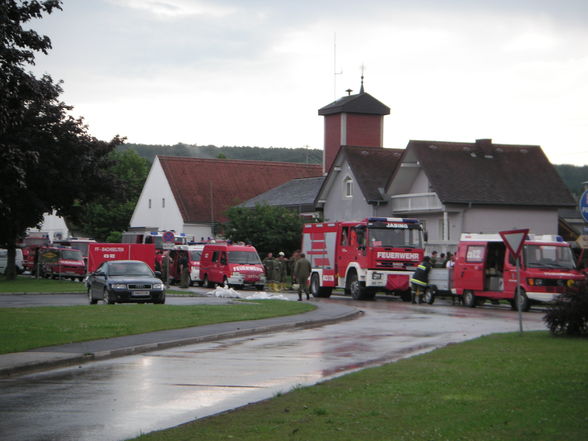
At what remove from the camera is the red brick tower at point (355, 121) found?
229ft

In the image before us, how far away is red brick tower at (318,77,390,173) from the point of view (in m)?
69.8

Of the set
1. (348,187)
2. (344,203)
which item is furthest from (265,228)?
(348,187)

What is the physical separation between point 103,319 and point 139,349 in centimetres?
576

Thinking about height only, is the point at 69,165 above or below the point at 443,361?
above

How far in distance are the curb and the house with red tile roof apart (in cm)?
5239

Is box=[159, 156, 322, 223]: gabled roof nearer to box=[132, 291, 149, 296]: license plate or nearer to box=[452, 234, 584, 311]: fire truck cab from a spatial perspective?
box=[452, 234, 584, 311]: fire truck cab

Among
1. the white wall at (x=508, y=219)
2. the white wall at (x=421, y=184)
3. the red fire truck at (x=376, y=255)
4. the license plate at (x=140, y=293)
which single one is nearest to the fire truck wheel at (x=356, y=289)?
the red fire truck at (x=376, y=255)

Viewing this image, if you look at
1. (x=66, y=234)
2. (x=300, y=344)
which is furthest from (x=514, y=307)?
(x=66, y=234)

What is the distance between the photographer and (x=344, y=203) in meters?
62.5

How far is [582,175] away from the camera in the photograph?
16438 millimetres

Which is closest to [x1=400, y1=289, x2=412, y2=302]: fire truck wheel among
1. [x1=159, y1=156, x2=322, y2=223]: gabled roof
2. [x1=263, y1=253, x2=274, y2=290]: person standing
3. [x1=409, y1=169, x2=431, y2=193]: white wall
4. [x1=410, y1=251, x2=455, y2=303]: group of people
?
[x1=410, y1=251, x2=455, y2=303]: group of people

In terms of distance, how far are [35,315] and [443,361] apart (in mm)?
12752

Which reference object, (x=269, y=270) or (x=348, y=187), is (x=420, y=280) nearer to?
(x=269, y=270)

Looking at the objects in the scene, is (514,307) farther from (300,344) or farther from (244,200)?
(244,200)
